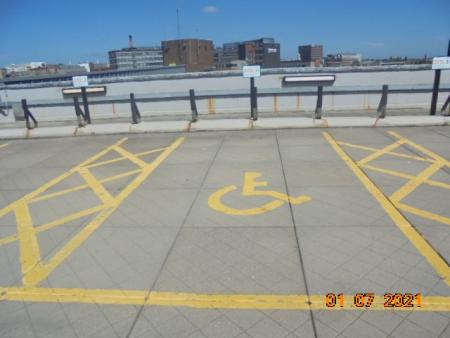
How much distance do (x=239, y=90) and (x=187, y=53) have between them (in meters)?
97.2

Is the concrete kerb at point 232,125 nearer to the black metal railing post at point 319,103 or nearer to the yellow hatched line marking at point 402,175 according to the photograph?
the black metal railing post at point 319,103

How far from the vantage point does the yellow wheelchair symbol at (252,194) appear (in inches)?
201

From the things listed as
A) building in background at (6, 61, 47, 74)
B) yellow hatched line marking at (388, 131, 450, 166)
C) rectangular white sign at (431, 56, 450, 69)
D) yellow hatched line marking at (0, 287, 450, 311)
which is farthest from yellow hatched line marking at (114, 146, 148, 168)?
building in background at (6, 61, 47, 74)

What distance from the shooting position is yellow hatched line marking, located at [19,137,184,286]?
387cm

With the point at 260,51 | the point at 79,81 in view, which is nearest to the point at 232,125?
the point at 79,81

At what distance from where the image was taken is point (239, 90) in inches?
557

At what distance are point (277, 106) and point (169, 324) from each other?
12.1m

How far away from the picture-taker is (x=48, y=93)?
50.8 ft

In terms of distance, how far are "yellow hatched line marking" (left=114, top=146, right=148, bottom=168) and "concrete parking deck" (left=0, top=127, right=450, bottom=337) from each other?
4.6 inches

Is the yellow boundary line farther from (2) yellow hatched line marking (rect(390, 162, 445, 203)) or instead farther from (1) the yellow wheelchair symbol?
(2) yellow hatched line marking (rect(390, 162, 445, 203))

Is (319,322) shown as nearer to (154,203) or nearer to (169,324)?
(169,324)

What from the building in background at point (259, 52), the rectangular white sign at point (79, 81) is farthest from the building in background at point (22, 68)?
the rectangular white sign at point (79, 81)

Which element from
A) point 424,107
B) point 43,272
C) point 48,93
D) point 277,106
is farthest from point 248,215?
point 48,93

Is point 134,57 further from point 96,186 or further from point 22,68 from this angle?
point 96,186
